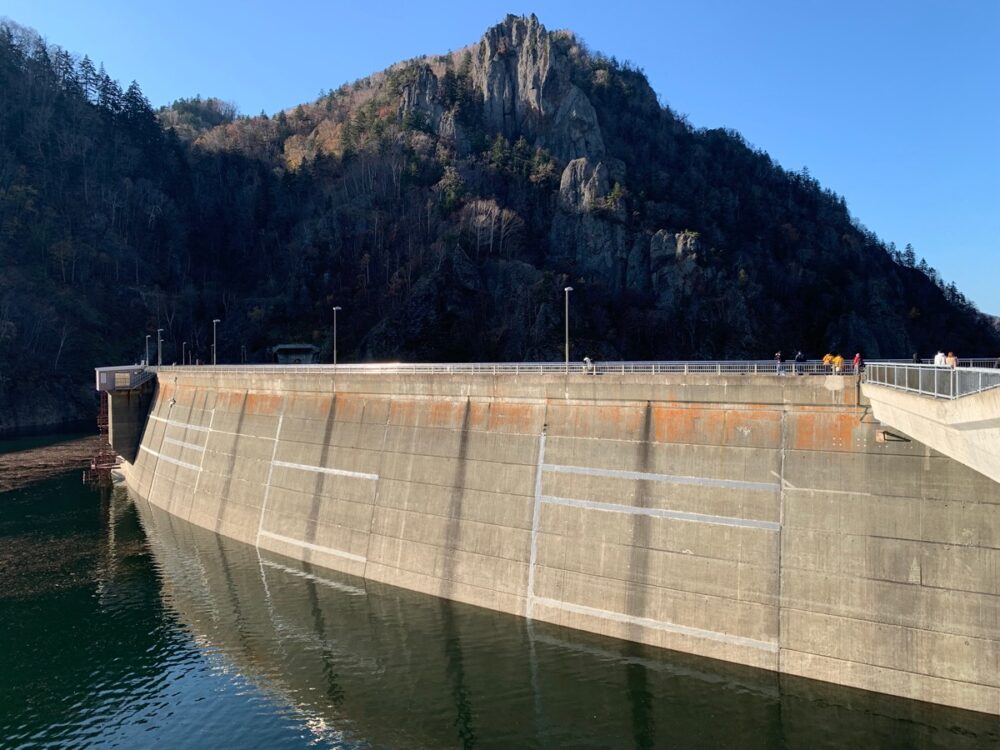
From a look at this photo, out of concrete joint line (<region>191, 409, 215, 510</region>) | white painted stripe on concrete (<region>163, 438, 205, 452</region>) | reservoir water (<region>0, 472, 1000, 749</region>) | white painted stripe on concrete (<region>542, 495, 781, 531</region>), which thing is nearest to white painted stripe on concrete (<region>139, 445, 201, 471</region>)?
concrete joint line (<region>191, 409, 215, 510</region>)

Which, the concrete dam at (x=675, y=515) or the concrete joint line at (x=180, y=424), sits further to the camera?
the concrete joint line at (x=180, y=424)

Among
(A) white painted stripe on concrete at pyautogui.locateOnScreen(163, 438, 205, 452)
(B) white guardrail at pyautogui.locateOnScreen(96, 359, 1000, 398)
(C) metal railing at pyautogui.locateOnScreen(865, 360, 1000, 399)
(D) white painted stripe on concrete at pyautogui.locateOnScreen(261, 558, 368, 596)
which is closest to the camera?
(C) metal railing at pyautogui.locateOnScreen(865, 360, 1000, 399)

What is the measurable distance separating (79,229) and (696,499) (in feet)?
509

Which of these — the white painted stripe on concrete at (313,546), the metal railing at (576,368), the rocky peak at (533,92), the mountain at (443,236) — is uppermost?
the rocky peak at (533,92)

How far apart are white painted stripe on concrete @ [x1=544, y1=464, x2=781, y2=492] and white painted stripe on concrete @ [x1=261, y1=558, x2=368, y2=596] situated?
13423mm

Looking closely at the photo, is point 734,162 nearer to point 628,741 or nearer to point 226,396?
point 226,396

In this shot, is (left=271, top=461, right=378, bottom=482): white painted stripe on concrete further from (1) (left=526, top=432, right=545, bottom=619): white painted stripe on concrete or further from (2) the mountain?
(2) the mountain

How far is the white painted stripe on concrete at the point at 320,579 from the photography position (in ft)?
118

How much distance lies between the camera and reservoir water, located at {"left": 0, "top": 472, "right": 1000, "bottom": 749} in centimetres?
2241

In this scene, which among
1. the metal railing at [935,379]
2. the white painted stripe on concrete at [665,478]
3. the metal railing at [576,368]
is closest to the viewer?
the metal railing at [935,379]

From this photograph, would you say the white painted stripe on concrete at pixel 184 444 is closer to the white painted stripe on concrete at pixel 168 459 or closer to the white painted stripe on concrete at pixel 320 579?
the white painted stripe on concrete at pixel 168 459

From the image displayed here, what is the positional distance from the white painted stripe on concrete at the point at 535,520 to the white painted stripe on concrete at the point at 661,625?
621 millimetres

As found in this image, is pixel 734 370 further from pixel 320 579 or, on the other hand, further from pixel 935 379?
pixel 320 579

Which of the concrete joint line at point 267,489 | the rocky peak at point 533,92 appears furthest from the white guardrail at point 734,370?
the rocky peak at point 533,92
